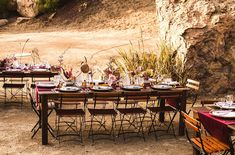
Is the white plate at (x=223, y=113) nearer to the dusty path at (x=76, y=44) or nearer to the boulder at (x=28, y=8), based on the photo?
the dusty path at (x=76, y=44)

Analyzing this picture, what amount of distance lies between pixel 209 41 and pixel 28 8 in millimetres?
19017

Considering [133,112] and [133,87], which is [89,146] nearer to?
[133,112]

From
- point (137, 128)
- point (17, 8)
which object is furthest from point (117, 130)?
point (17, 8)

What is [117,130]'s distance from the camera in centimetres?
816

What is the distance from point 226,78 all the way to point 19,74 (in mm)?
5012

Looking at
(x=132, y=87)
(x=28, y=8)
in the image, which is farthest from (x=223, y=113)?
(x=28, y=8)

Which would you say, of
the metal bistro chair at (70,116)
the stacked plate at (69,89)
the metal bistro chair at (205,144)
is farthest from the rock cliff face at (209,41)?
the metal bistro chair at (205,144)

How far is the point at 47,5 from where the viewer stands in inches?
1106

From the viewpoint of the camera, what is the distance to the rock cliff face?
11.0 m

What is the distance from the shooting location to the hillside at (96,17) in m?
24.5

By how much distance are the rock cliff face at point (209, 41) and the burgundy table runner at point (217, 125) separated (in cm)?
516

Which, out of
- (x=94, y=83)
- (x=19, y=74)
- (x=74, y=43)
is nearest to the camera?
(x=94, y=83)

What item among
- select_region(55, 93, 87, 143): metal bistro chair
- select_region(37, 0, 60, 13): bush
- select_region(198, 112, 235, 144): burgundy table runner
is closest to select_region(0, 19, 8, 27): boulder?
select_region(37, 0, 60, 13): bush

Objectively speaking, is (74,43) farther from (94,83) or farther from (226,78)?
(94,83)
